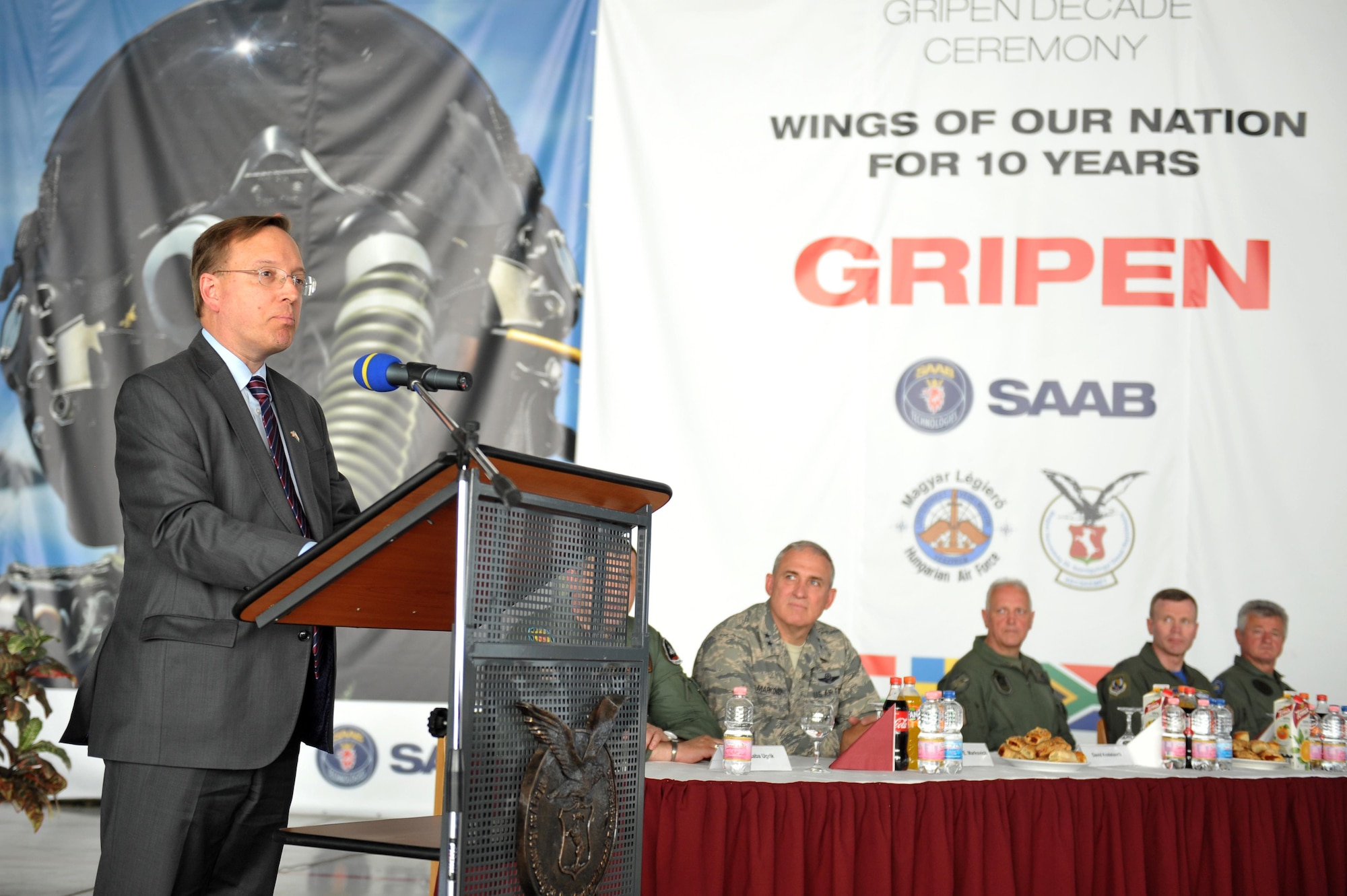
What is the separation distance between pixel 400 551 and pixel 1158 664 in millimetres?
3722

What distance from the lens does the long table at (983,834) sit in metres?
2.35

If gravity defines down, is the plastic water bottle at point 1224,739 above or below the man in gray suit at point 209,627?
below

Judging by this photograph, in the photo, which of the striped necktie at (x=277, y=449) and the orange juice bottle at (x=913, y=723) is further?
the orange juice bottle at (x=913, y=723)

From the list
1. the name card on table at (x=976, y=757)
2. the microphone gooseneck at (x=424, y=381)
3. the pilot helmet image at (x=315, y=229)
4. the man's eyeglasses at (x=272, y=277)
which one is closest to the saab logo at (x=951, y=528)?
the pilot helmet image at (x=315, y=229)

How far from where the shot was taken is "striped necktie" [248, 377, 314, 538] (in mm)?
1772

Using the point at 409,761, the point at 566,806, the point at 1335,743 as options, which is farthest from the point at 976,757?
the point at 409,761

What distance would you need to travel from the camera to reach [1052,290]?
462cm

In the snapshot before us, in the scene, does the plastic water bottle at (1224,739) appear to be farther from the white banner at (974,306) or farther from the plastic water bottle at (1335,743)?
the white banner at (974,306)

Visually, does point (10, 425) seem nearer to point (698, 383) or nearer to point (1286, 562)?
point (698, 383)

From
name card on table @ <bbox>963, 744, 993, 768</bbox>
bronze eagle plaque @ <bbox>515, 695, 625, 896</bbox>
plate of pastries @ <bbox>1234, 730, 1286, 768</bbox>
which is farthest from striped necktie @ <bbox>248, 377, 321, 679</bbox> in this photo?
plate of pastries @ <bbox>1234, 730, 1286, 768</bbox>

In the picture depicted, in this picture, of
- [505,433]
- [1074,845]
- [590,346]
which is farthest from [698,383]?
[1074,845]

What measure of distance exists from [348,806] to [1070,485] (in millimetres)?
3011

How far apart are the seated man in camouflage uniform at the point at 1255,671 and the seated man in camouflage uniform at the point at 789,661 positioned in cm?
170

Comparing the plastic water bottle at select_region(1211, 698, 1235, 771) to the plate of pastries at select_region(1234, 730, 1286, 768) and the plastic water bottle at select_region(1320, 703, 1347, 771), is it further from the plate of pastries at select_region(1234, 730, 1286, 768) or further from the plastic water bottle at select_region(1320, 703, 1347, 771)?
the plastic water bottle at select_region(1320, 703, 1347, 771)
